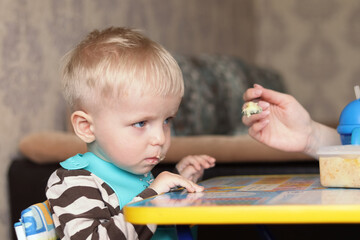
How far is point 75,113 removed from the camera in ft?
3.93

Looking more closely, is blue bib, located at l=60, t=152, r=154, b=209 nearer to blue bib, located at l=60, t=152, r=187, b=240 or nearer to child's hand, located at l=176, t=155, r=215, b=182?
blue bib, located at l=60, t=152, r=187, b=240

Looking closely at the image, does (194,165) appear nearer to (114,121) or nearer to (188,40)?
(114,121)

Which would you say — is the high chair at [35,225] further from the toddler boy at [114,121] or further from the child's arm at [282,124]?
the child's arm at [282,124]

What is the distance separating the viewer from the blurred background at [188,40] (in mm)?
2023

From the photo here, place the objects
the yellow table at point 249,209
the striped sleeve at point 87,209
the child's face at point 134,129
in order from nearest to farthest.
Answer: the yellow table at point 249,209
the striped sleeve at point 87,209
the child's face at point 134,129

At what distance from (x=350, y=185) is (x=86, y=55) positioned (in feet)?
1.96

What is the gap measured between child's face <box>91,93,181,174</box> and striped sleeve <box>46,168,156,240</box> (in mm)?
75

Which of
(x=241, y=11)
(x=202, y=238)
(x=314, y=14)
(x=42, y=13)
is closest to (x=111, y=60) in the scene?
(x=202, y=238)

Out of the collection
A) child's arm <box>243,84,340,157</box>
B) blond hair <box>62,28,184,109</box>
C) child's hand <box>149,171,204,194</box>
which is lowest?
child's hand <box>149,171,204,194</box>

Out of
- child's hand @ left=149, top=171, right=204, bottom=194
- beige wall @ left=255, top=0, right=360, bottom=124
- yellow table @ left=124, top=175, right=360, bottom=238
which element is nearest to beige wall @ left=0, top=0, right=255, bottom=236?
child's hand @ left=149, top=171, right=204, bottom=194

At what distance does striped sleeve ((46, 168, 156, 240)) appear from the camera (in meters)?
1.00

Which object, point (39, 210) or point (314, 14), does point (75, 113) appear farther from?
point (314, 14)

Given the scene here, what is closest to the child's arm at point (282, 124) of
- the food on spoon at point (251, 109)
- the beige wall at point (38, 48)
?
the food on spoon at point (251, 109)

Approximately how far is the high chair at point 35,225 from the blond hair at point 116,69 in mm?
256
